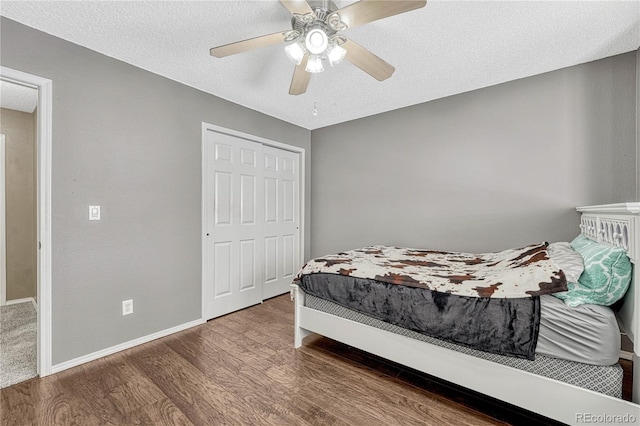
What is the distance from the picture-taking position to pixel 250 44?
5.42 ft

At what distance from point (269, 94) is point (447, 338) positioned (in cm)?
275

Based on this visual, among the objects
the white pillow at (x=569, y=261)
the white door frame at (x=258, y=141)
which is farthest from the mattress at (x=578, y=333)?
the white door frame at (x=258, y=141)

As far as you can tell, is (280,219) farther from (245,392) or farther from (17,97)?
(17,97)

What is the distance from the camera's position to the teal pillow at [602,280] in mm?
1256

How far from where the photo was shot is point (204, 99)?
2859 millimetres

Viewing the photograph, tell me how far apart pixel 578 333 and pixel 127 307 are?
10.1ft

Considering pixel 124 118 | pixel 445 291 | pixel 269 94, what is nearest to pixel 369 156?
pixel 269 94

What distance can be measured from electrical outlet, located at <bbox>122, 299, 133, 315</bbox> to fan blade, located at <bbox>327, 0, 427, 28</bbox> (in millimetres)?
2633

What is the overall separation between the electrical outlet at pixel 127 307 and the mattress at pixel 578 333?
2.91m

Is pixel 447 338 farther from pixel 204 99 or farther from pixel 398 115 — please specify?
pixel 204 99

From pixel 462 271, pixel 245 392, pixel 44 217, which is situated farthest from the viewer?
pixel 462 271

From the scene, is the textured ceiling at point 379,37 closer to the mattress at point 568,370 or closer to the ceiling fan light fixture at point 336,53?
the ceiling fan light fixture at point 336,53

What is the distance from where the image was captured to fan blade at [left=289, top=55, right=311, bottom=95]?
1.84 m

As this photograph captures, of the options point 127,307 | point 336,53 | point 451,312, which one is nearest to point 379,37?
point 336,53
